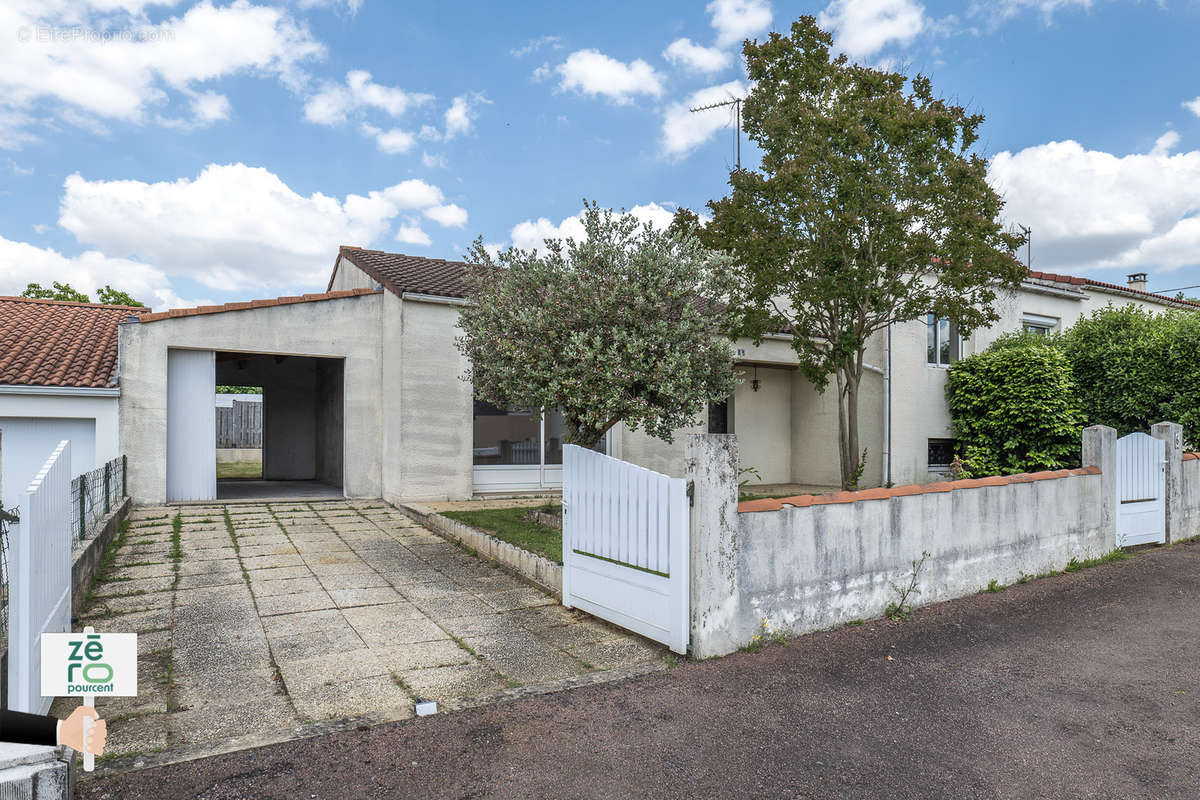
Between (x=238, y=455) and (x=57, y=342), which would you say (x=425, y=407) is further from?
(x=238, y=455)

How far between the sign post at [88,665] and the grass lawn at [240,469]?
16.5 meters

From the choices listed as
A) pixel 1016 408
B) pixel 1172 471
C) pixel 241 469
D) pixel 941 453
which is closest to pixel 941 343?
pixel 1016 408

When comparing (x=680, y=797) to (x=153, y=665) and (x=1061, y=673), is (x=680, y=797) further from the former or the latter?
(x=153, y=665)

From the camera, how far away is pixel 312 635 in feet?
16.6

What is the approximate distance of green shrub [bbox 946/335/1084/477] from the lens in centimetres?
1337

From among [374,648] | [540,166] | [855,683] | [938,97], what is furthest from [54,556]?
[938,97]

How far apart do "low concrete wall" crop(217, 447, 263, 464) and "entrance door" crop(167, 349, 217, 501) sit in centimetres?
1241

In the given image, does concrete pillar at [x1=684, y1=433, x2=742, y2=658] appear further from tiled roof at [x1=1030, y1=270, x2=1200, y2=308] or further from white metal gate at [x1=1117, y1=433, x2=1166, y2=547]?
tiled roof at [x1=1030, y1=270, x2=1200, y2=308]

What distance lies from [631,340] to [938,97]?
767cm

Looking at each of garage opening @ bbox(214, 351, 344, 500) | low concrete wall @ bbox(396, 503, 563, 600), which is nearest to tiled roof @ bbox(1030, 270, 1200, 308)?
low concrete wall @ bbox(396, 503, 563, 600)

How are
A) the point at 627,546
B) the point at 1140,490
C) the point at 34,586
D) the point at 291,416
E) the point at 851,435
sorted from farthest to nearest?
the point at 291,416, the point at 851,435, the point at 1140,490, the point at 627,546, the point at 34,586

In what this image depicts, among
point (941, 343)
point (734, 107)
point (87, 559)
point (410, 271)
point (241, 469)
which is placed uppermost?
point (734, 107)

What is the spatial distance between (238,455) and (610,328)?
20.3 meters

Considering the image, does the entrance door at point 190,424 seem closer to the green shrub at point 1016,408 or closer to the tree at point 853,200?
the tree at point 853,200
